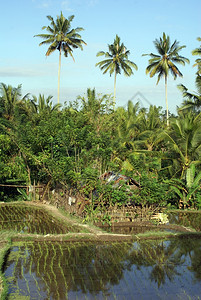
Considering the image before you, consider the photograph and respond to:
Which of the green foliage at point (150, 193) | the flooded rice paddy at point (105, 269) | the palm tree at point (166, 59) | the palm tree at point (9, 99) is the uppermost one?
the palm tree at point (166, 59)

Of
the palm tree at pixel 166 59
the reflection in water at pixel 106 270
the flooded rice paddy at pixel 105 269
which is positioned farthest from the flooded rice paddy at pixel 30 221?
the palm tree at pixel 166 59

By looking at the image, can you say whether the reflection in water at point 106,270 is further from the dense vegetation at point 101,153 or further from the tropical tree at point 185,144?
the tropical tree at point 185,144

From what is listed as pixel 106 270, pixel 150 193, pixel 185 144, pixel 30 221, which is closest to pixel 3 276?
pixel 106 270

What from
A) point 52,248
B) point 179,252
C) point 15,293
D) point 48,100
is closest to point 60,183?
point 52,248

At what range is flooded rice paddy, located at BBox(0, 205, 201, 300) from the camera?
5.30 metres

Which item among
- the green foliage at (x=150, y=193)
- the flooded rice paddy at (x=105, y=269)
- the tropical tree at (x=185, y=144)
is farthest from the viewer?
the tropical tree at (x=185, y=144)

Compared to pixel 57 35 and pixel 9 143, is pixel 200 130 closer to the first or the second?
pixel 9 143

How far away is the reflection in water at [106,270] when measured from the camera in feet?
17.4

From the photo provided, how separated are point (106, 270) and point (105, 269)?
53 millimetres

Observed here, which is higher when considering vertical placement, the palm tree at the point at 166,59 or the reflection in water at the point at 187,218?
the palm tree at the point at 166,59

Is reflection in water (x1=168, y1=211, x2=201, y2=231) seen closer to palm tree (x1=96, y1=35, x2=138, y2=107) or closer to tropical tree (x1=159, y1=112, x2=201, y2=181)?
tropical tree (x1=159, y1=112, x2=201, y2=181)

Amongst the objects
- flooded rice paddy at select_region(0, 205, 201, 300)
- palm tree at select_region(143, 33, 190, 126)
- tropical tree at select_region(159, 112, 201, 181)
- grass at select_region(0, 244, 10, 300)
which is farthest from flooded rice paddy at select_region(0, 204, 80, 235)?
palm tree at select_region(143, 33, 190, 126)

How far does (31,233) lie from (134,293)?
178 inches

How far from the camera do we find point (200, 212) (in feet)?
44.8
